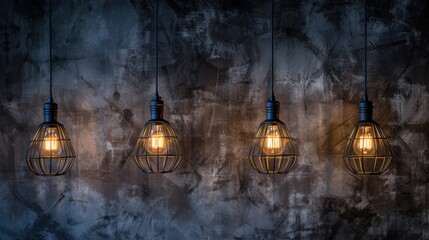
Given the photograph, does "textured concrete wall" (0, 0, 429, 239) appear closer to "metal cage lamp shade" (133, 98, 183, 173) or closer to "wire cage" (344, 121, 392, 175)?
"metal cage lamp shade" (133, 98, 183, 173)

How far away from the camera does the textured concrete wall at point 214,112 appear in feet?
7.91

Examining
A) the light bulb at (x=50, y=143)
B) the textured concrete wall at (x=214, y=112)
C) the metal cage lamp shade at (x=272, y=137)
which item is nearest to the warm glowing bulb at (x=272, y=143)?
the metal cage lamp shade at (x=272, y=137)

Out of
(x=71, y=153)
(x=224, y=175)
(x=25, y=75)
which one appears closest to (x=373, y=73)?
(x=224, y=175)

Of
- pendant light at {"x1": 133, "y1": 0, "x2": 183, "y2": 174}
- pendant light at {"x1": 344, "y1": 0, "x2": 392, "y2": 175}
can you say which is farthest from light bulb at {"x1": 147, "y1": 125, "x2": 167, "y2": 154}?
pendant light at {"x1": 344, "y1": 0, "x2": 392, "y2": 175}

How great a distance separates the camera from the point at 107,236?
8.45 ft

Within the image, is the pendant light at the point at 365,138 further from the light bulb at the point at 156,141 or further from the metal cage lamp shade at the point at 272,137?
the light bulb at the point at 156,141

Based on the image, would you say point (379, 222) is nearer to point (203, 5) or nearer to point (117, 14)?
point (203, 5)

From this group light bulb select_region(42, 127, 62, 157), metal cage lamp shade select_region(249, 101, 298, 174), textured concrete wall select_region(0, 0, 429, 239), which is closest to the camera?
metal cage lamp shade select_region(249, 101, 298, 174)

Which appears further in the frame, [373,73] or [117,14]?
[117,14]

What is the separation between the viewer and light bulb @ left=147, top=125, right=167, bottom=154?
2.22 metres

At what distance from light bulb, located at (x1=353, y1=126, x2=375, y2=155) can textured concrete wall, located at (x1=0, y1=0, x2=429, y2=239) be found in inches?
10.0

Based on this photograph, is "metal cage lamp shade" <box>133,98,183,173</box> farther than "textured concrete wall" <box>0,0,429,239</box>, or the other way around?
Result: "textured concrete wall" <box>0,0,429,239</box>

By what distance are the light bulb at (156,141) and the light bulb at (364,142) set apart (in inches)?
40.3

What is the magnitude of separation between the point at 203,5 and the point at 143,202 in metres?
1.27
